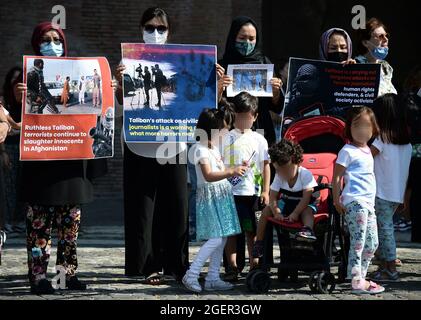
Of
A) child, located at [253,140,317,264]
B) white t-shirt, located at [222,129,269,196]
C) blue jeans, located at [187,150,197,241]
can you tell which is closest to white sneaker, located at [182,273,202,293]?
child, located at [253,140,317,264]

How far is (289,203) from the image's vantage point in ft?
28.3

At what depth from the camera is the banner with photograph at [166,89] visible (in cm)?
865

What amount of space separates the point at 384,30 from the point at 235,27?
4.68 ft

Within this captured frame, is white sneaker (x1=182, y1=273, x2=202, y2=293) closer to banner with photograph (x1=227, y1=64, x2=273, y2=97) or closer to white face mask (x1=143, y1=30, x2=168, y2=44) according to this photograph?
banner with photograph (x1=227, y1=64, x2=273, y2=97)

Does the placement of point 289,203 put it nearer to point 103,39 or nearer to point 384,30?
point 384,30

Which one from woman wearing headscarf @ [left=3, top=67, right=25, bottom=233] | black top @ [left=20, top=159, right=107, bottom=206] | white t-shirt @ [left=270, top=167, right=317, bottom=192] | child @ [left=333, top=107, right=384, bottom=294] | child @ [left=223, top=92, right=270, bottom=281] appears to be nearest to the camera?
black top @ [left=20, top=159, right=107, bottom=206]

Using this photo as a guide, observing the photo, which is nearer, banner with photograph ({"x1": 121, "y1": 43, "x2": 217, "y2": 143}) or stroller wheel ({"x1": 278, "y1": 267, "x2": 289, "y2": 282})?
banner with photograph ({"x1": 121, "y1": 43, "x2": 217, "y2": 143})

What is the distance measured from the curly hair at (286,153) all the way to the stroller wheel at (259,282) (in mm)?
889

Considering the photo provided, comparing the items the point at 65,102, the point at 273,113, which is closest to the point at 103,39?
the point at 273,113

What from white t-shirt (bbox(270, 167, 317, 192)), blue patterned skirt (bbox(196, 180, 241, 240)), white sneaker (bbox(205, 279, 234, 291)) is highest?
white t-shirt (bbox(270, 167, 317, 192))

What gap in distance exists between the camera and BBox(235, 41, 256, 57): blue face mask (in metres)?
9.16

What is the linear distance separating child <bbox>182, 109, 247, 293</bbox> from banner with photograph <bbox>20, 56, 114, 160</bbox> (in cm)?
76

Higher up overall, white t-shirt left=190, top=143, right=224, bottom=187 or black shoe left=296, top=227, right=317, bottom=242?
white t-shirt left=190, top=143, right=224, bottom=187

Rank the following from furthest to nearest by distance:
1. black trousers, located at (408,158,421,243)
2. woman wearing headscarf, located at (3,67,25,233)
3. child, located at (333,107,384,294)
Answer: woman wearing headscarf, located at (3,67,25,233), black trousers, located at (408,158,421,243), child, located at (333,107,384,294)
